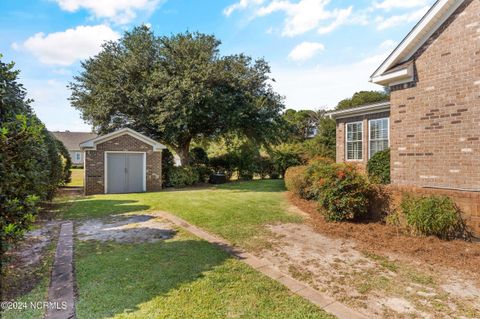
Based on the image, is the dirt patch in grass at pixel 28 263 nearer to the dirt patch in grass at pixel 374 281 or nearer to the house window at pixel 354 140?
the dirt patch in grass at pixel 374 281

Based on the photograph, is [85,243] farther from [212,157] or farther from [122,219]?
[212,157]

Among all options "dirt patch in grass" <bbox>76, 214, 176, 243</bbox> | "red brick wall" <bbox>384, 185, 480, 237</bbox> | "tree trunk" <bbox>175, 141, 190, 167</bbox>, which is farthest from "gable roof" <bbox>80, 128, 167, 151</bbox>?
"red brick wall" <bbox>384, 185, 480, 237</bbox>

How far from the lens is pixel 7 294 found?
3367 mm

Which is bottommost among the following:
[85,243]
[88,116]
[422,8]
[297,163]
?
[85,243]

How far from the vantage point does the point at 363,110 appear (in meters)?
13.3

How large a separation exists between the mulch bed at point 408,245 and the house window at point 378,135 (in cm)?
717

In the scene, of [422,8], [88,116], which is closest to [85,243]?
[422,8]

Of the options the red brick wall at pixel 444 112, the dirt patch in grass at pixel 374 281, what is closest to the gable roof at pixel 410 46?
the red brick wall at pixel 444 112

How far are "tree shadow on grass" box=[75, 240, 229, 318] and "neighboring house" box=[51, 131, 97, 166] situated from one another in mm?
42880

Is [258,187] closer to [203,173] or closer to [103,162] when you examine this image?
[203,173]

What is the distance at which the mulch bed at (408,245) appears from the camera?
4.57m

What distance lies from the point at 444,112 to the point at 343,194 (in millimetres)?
A: 3401

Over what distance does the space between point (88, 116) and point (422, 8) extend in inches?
703

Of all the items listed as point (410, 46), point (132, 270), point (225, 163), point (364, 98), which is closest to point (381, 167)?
point (410, 46)
